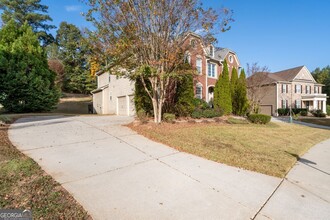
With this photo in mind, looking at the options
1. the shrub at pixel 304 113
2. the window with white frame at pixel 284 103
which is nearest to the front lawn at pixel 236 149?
the window with white frame at pixel 284 103

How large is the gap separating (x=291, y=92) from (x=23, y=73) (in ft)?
121

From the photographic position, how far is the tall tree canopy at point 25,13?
1366 inches

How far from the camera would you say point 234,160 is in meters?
5.45

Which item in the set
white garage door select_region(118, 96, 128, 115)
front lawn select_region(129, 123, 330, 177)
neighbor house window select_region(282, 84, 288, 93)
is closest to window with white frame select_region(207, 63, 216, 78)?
white garage door select_region(118, 96, 128, 115)

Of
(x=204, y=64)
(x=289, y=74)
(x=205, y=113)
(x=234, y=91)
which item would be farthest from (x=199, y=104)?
(x=289, y=74)

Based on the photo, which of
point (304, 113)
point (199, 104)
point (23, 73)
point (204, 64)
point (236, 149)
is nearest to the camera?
point (236, 149)

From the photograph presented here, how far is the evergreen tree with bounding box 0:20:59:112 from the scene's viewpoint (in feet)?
53.6

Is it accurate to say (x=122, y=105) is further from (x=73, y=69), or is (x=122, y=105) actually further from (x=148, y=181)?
(x=73, y=69)

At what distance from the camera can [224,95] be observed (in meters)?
17.0

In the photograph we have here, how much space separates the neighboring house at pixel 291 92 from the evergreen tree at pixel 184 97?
63.5 feet

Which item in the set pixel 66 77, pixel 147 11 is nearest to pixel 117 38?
pixel 147 11

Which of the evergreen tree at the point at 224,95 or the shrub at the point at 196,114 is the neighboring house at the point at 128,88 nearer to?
the evergreen tree at the point at 224,95

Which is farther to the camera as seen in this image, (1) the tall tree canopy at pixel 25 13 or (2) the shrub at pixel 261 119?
(1) the tall tree canopy at pixel 25 13

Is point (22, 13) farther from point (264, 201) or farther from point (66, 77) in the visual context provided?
point (264, 201)
